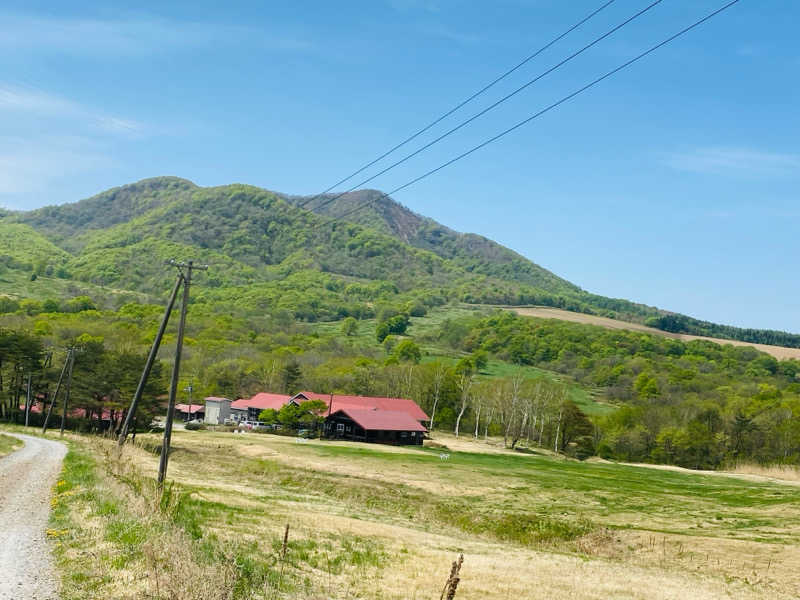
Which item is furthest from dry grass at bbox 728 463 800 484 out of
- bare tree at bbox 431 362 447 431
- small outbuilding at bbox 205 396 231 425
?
small outbuilding at bbox 205 396 231 425

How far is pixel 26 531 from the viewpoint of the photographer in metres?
16.9

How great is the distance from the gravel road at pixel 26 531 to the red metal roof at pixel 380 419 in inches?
2562

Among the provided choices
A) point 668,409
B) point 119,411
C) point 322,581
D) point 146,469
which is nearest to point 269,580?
point 322,581

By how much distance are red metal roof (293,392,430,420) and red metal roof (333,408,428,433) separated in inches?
134

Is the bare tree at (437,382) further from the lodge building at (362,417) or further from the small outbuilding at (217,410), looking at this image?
the small outbuilding at (217,410)

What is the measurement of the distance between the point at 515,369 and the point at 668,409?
6672cm

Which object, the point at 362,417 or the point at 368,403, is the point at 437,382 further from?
the point at 362,417

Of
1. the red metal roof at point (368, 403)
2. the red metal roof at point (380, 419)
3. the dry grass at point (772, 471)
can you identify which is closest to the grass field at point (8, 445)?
the red metal roof at point (380, 419)

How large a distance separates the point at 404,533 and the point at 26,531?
→ 15815 mm

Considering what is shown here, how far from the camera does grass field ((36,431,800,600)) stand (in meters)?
14.8

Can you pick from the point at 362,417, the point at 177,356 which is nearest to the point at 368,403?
the point at 362,417

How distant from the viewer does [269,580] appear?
15273 mm

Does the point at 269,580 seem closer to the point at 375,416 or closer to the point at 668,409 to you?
the point at 375,416

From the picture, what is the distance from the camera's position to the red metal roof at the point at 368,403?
105956 millimetres
